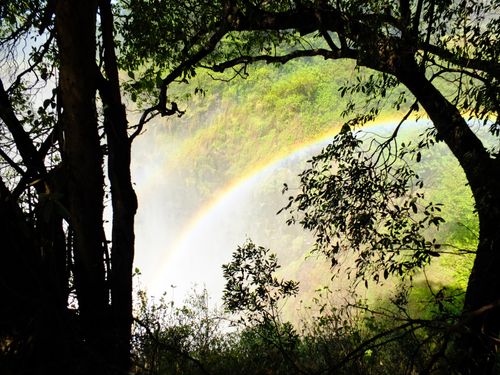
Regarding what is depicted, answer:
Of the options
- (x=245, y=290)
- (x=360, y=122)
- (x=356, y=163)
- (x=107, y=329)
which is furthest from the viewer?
(x=245, y=290)

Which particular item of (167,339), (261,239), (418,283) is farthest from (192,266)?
(167,339)

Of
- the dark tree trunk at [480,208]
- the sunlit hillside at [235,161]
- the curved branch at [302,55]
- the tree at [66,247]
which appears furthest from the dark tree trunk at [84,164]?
the sunlit hillside at [235,161]

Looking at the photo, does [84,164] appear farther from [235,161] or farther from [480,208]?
[235,161]

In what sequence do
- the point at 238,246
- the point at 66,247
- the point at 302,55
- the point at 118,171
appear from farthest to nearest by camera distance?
the point at 238,246 → the point at 302,55 → the point at 118,171 → the point at 66,247

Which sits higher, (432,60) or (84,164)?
(432,60)

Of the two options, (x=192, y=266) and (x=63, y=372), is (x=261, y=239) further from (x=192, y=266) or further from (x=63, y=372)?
(x=63, y=372)

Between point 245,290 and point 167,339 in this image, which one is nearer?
point 245,290

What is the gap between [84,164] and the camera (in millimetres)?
1595

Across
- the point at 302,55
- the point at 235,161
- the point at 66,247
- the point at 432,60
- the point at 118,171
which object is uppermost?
the point at 235,161

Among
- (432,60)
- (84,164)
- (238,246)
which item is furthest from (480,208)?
(238,246)

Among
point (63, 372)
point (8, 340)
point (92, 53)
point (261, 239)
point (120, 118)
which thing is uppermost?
point (261, 239)

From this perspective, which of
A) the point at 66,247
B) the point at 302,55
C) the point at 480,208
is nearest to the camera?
the point at 66,247

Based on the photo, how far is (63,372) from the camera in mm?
1421

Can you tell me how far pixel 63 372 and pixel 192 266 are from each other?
21543 mm
